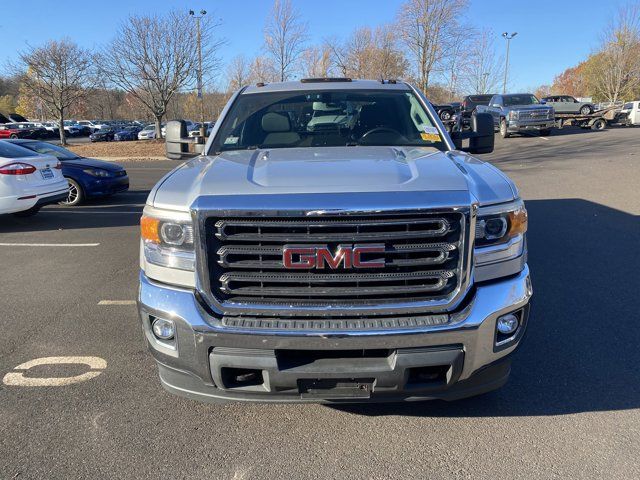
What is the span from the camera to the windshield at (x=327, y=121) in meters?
3.79

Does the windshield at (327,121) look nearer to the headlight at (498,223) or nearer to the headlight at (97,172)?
the headlight at (498,223)

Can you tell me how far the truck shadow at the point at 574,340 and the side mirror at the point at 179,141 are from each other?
2675 millimetres

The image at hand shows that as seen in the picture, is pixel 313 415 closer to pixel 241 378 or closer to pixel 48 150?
pixel 241 378

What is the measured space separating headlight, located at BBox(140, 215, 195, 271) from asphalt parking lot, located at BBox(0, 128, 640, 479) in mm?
1041

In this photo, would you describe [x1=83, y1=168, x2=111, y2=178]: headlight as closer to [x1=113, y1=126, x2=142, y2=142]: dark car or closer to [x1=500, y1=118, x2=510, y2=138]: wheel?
[x1=500, y1=118, x2=510, y2=138]: wheel

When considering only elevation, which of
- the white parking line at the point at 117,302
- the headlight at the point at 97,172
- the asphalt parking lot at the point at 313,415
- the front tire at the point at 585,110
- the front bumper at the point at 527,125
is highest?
the front tire at the point at 585,110

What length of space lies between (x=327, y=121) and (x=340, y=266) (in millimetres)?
2041

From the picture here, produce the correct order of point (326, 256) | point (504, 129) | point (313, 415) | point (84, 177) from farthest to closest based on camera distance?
point (504, 129)
point (84, 177)
point (313, 415)
point (326, 256)

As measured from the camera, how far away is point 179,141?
4.31 m

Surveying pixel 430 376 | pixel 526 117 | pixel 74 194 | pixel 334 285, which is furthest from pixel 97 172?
pixel 526 117

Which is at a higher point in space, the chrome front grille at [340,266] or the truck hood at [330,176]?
the truck hood at [330,176]

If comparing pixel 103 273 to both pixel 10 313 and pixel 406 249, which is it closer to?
pixel 10 313

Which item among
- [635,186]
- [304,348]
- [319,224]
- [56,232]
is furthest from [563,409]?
[635,186]

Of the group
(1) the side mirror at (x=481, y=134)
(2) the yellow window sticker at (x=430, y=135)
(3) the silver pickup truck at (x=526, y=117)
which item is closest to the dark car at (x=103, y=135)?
(3) the silver pickup truck at (x=526, y=117)
